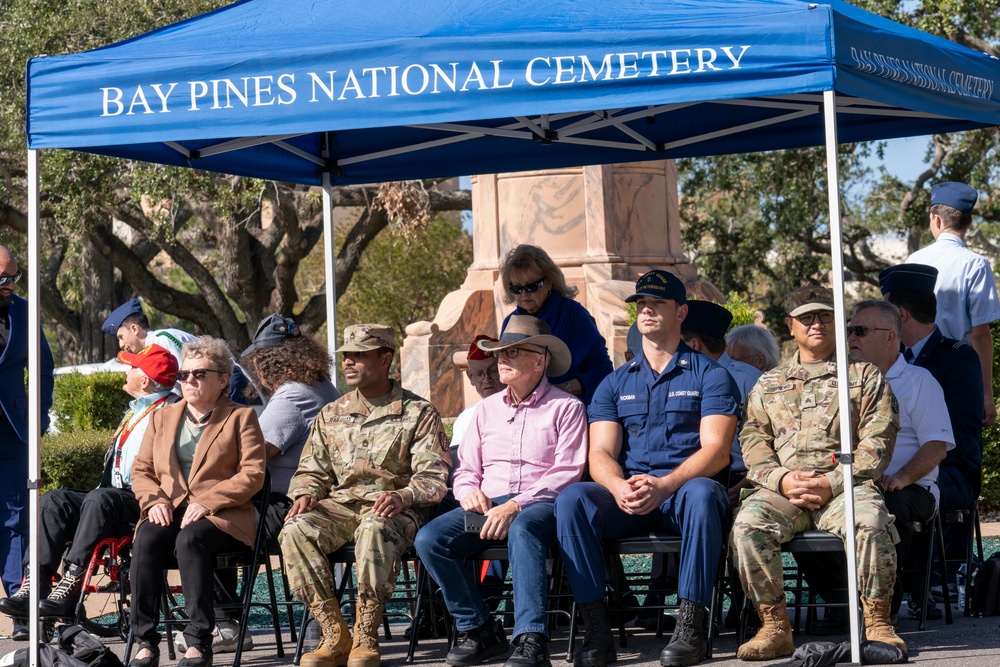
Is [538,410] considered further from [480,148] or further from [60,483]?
[60,483]

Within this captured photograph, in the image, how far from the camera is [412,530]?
574 cm

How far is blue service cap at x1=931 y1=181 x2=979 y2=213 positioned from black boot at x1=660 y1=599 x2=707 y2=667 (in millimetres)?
3027

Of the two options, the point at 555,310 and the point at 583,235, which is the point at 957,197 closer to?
the point at 555,310

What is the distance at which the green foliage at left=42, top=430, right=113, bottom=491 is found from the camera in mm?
11750

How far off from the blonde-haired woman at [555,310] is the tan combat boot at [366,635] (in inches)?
65.4

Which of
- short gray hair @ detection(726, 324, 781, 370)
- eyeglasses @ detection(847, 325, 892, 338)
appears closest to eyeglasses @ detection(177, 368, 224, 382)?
short gray hair @ detection(726, 324, 781, 370)

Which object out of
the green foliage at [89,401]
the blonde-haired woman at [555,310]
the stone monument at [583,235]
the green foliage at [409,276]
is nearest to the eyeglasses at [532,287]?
the blonde-haired woman at [555,310]

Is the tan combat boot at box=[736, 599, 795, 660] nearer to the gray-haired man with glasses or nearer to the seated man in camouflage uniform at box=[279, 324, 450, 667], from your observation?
the seated man in camouflage uniform at box=[279, 324, 450, 667]

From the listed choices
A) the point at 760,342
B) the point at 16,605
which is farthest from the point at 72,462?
the point at 760,342

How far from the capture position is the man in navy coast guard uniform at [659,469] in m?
5.34

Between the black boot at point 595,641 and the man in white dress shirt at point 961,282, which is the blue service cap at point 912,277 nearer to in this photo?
the man in white dress shirt at point 961,282

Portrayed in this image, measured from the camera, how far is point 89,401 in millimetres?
16188

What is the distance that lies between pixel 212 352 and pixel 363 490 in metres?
0.94

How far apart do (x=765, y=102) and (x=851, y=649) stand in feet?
9.07
